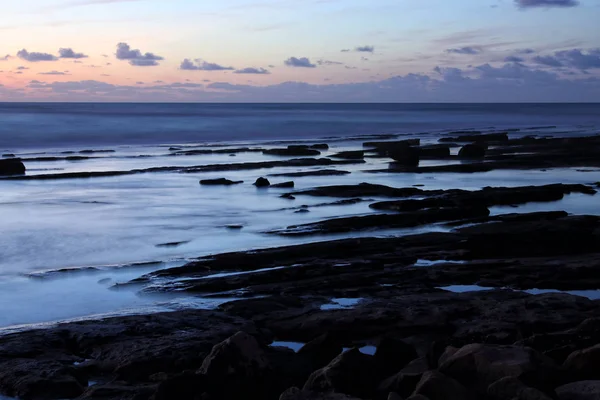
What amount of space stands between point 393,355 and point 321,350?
0.93m

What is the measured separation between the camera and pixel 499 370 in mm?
6953

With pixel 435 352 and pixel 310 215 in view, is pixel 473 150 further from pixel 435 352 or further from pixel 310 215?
pixel 435 352

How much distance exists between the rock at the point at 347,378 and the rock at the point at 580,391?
1.63m

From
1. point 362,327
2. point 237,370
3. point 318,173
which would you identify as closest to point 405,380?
point 237,370

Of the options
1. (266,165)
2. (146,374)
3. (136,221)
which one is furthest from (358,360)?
(266,165)

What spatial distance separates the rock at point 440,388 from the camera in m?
6.55

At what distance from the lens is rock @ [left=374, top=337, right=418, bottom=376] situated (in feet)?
25.9

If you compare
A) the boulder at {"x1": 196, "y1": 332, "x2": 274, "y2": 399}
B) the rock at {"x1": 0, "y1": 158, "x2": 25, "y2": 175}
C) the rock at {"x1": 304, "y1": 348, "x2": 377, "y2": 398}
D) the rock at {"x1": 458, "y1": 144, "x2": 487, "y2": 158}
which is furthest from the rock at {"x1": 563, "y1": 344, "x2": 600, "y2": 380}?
the rock at {"x1": 458, "y1": 144, "x2": 487, "y2": 158}

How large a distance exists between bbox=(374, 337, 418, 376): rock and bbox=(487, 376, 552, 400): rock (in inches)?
54.3

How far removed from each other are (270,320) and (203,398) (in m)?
3.22

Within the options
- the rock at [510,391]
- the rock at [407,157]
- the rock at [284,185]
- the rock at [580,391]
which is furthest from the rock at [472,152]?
the rock at [510,391]

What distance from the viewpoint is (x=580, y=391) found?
6.68 metres

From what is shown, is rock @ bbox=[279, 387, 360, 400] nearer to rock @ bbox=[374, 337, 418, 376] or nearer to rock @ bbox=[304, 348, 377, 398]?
rock @ bbox=[304, 348, 377, 398]

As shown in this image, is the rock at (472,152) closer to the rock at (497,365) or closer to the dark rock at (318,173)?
the dark rock at (318,173)
